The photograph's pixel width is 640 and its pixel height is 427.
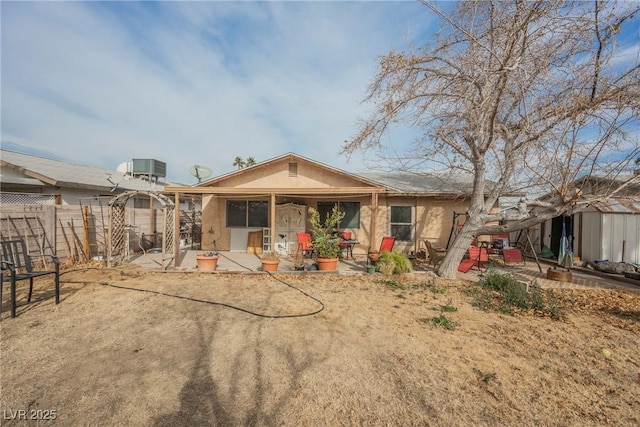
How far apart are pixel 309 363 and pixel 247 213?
9.35 meters

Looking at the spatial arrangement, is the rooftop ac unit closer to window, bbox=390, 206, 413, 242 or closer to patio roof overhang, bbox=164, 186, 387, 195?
patio roof overhang, bbox=164, 186, 387, 195

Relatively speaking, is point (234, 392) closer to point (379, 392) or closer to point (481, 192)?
point (379, 392)

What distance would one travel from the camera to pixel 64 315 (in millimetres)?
4891

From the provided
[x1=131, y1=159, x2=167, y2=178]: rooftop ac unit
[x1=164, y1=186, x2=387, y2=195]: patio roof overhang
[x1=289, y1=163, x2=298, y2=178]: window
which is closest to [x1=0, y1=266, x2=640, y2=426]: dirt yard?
[x1=164, y1=186, x2=387, y2=195]: patio roof overhang

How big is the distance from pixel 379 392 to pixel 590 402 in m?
2.05

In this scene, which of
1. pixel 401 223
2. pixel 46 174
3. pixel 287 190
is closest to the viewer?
pixel 287 190

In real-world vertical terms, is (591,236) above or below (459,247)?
above

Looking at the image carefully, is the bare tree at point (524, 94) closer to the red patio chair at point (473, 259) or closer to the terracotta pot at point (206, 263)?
the red patio chair at point (473, 259)

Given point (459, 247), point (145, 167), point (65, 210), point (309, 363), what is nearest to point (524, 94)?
point (459, 247)

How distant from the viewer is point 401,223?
38.5 ft

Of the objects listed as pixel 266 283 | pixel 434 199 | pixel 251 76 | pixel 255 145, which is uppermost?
pixel 251 76

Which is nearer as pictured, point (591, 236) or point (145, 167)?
point (591, 236)

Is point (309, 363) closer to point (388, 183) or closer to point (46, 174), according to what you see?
point (388, 183)

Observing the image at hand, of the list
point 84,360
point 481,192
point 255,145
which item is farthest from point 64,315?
point 255,145
